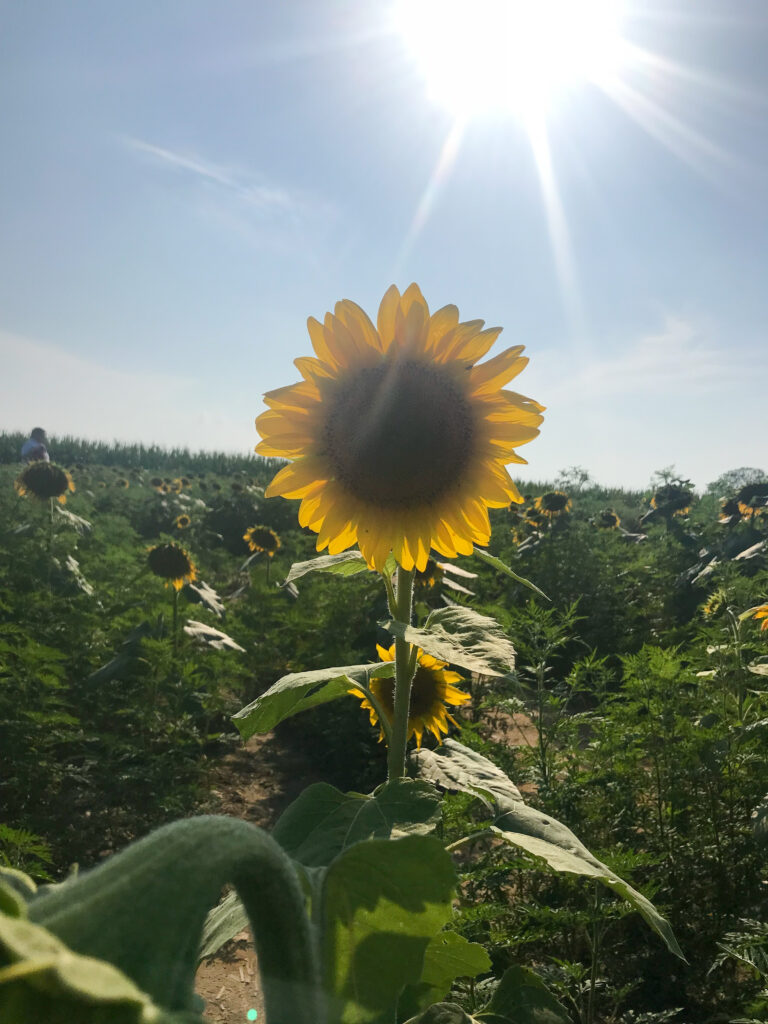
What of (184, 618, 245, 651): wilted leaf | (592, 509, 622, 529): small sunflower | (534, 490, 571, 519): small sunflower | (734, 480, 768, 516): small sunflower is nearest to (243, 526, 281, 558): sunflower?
(184, 618, 245, 651): wilted leaf

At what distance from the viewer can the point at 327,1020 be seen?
17.9 inches

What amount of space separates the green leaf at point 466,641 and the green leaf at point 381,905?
51 centimetres

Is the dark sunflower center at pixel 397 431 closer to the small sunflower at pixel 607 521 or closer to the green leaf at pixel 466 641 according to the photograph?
the green leaf at pixel 466 641

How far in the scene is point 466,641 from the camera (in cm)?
124

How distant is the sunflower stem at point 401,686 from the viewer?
1194 mm

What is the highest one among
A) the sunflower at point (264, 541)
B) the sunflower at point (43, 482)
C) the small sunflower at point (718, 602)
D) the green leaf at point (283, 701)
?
the sunflower at point (43, 482)

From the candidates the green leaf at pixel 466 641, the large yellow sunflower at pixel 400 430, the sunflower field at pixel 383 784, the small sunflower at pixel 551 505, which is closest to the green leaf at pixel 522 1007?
the sunflower field at pixel 383 784

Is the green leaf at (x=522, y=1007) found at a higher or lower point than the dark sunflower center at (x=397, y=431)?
lower

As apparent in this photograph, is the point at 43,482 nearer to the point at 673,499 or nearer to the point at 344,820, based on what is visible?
the point at 344,820

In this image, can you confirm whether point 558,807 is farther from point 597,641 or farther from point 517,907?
point 597,641

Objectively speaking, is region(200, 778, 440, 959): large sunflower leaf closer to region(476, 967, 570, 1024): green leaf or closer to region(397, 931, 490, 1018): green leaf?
region(397, 931, 490, 1018): green leaf

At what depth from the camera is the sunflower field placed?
→ 0.37m

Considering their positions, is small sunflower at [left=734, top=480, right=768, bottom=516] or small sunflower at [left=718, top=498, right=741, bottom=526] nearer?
small sunflower at [left=734, top=480, right=768, bottom=516]

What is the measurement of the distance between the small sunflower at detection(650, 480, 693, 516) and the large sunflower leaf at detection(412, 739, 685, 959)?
11.1m
